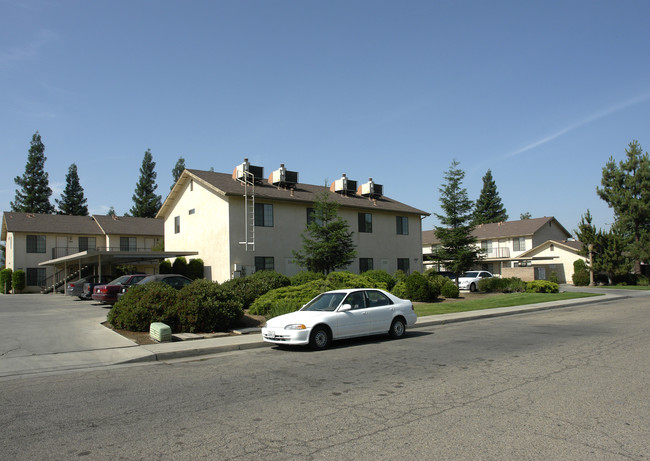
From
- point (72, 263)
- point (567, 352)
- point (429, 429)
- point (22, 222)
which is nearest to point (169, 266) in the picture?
point (72, 263)

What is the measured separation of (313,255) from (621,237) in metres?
33.0

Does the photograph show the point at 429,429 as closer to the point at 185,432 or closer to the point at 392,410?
the point at 392,410

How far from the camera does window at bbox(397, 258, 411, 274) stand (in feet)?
118

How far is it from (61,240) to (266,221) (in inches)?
1090

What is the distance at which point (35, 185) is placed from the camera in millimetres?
67562

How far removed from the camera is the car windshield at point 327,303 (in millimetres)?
12367

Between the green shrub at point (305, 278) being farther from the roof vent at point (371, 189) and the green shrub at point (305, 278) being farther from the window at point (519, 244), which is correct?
the window at point (519, 244)

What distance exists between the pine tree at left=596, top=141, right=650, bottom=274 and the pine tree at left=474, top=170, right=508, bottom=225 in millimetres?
36010

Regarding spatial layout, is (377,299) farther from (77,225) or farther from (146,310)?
(77,225)

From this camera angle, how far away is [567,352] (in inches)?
407

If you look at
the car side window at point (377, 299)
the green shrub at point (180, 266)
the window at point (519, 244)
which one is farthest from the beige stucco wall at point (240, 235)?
the window at point (519, 244)

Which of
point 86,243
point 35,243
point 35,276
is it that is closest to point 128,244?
point 86,243

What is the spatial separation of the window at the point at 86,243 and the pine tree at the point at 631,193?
173ft

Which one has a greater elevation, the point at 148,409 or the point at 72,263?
the point at 72,263
